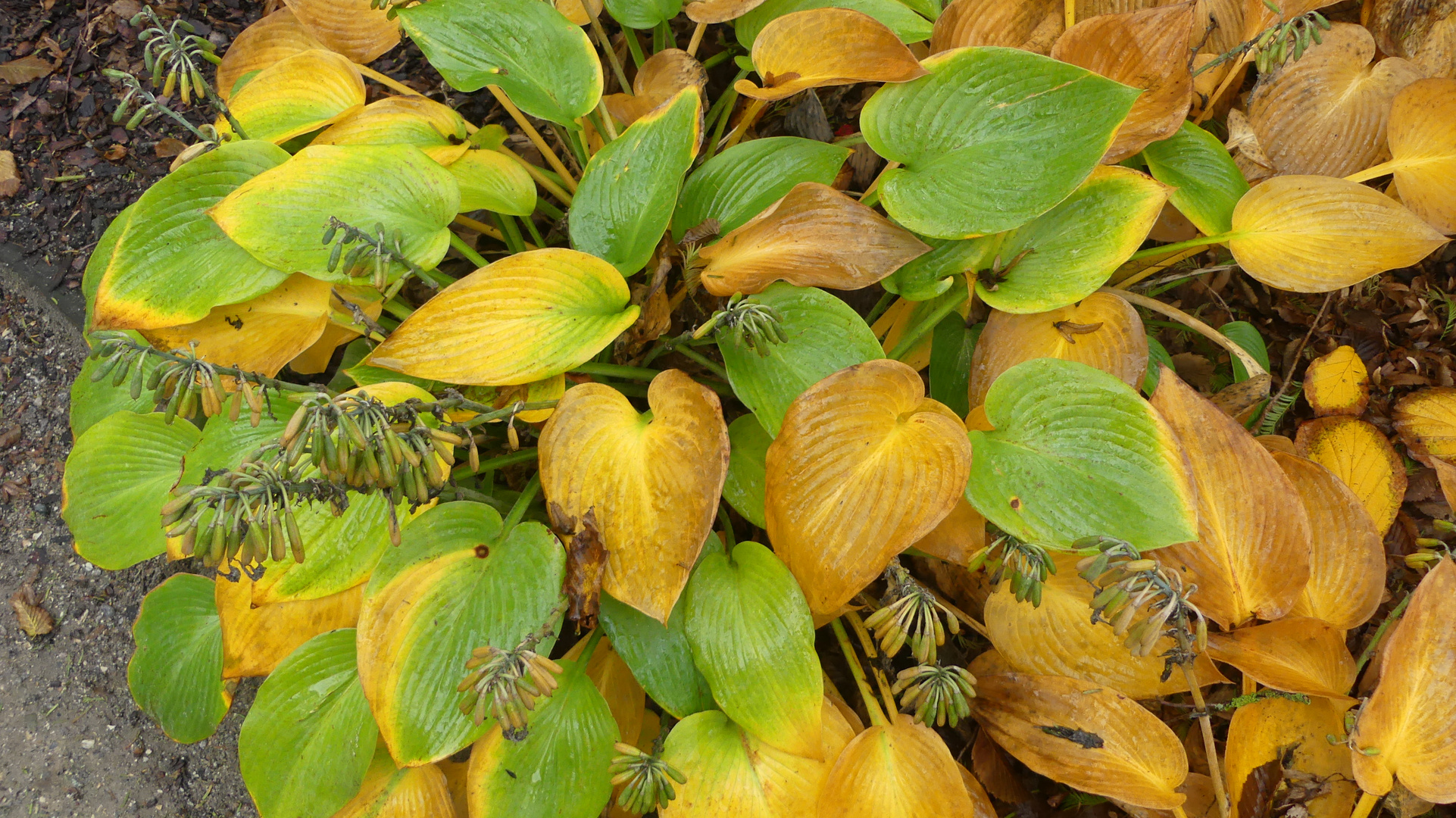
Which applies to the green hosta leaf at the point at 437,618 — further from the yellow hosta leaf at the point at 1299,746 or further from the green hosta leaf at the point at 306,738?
the yellow hosta leaf at the point at 1299,746

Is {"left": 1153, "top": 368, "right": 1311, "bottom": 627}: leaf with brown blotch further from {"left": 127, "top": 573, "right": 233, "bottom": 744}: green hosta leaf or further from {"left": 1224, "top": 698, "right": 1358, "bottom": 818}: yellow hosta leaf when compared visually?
{"left": 127, "top": 573, "right": 233, "bottom": 744}: green hosta leaf

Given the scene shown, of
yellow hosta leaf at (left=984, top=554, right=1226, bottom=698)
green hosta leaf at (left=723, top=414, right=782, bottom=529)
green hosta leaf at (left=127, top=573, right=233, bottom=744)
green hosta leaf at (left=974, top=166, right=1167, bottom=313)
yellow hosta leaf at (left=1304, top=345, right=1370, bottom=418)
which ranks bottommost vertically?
green hosta leaf at (left=127, top=573, right=233, bottom=744)

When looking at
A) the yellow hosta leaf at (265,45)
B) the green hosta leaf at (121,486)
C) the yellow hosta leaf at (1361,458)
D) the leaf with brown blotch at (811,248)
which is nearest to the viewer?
the leaf with brown blotch at (811,248)

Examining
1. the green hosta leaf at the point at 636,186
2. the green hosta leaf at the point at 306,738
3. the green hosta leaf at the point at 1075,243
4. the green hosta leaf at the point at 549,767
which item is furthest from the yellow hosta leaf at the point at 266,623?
the green hosta leaf at the point at 1075,243

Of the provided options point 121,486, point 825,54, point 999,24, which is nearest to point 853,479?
point 825,54

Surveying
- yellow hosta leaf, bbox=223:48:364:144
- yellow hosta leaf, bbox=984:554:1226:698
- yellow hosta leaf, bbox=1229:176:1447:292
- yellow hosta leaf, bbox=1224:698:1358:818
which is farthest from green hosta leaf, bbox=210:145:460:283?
yellow hosta leaf, bbox=1224:698:1358:818

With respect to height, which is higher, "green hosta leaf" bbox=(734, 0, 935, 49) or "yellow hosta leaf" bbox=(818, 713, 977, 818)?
"green hosta leaf" bbox=(734, 0, 935, 49)

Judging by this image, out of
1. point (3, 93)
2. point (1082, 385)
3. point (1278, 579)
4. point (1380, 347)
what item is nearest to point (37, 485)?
point (3, 93)
